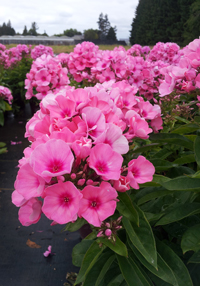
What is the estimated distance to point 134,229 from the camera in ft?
2.93

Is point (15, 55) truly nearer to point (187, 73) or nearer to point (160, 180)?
point (187, 73)

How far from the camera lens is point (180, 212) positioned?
94 cm

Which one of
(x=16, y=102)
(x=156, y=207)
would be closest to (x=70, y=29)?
(x=16, y=102)

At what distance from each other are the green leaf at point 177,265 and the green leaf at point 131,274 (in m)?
0.13

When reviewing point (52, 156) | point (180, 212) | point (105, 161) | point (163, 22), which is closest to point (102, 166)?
point (105, 161)

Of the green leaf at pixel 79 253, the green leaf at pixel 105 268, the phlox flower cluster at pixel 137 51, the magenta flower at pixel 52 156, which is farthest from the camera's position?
the phlox flower cluster at pixel 137 51

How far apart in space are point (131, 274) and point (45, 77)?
1.73 m

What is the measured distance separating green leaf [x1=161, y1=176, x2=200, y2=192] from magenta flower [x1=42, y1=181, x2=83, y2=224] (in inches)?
13.3

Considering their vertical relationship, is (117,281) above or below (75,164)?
below

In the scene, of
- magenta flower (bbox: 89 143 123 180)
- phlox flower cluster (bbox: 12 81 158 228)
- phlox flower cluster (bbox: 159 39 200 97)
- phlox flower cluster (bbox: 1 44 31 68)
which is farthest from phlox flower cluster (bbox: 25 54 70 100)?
phlox flower cluster (bbox: 1 44 31 68)

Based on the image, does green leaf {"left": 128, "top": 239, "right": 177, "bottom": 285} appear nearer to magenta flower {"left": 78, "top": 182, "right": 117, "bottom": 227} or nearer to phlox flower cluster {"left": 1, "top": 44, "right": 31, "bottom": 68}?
magenta flower {"left": 78, "top": 182, "right": 117, "bottom": 227}

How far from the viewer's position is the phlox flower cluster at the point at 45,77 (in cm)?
213

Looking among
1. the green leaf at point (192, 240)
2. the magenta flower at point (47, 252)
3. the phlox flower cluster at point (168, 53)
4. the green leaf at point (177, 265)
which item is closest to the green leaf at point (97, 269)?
the green leaf at point (177, 265)

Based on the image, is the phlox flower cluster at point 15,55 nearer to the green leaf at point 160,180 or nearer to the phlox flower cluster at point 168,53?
the phlox flower cluster at point 168,53
